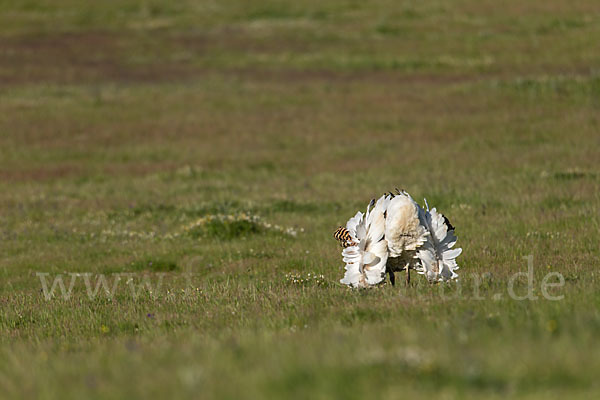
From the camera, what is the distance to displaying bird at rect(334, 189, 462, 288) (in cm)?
771

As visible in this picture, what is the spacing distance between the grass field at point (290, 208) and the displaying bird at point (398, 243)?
29 cm

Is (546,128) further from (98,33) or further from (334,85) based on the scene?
(98,33)

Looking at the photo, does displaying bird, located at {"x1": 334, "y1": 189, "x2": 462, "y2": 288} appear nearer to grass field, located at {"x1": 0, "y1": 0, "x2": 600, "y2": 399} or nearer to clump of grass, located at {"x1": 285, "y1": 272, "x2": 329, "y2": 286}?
grass field, located at {"x1": 0, "y1": 0, "x2": 600, "y2": 399}

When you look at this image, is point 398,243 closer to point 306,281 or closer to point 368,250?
point 368,250

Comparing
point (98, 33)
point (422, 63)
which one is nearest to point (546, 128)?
point (422, 63)

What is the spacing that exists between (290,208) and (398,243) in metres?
11.3

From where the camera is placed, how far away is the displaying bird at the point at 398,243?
771 cm

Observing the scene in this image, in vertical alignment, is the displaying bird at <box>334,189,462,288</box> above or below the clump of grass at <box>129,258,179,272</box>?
above

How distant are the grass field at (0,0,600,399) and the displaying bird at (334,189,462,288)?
0.29m

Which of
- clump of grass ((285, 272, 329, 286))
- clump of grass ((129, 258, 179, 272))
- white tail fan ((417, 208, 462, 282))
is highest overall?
white tail fan ((417, 208, 462, 282))

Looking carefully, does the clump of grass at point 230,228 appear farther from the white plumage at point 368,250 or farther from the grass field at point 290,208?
the white plumage at point 368,250

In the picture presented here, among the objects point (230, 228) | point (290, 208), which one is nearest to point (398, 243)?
point (230, 228)

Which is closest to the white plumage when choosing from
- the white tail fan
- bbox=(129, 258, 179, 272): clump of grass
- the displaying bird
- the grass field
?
the displaying bird

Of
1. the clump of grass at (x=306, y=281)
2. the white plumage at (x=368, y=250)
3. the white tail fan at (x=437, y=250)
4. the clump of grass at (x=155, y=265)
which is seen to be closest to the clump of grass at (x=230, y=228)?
the clump of grass at (x=155, y=265)
